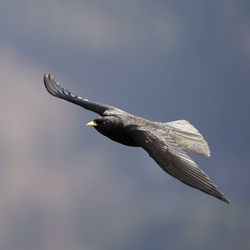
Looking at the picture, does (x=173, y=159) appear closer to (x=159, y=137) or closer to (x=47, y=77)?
(x=159, y=137)

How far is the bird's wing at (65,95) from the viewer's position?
85.7ft

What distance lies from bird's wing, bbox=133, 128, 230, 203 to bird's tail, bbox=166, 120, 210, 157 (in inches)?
45.6

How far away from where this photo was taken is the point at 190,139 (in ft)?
75.6

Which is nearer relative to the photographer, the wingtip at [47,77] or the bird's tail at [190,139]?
the bird's tail at [190,139]

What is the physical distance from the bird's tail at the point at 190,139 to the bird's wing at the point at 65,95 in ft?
10.4

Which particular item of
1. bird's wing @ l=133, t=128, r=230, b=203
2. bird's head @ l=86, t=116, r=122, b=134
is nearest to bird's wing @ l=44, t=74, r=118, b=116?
bird's head @ l=86, t=116, r=122, b=134

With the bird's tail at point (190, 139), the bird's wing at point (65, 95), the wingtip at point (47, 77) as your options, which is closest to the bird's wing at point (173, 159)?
the bird's tail at point (190, 139)

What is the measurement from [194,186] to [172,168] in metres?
1.51

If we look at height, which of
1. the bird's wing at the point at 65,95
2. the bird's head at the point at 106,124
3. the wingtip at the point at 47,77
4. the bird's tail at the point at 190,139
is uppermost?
the wingtip at the point at 47,77

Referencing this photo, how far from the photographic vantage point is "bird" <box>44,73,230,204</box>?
17.7m

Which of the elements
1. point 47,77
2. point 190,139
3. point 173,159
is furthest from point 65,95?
point 173,159

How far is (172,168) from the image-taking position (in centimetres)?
1841

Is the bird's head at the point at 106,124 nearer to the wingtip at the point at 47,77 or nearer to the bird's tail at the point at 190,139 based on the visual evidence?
the bird's tail at the point at 190,139

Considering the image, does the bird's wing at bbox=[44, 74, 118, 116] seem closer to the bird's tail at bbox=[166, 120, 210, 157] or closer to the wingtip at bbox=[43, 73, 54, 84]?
the wingtip at bbox=[43, 73, 54, 84]
